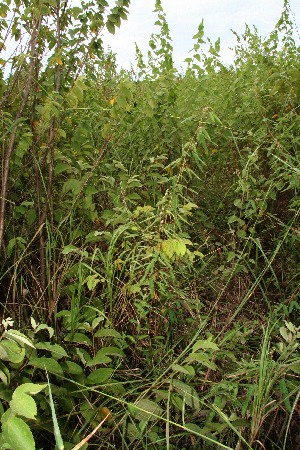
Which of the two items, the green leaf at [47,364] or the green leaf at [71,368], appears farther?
the green leaf at [71,368]

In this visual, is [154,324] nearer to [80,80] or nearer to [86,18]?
[80,80]

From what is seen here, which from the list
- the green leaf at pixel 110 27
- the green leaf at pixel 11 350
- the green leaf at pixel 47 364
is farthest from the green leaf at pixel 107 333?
the green leaf at pixel 110 27

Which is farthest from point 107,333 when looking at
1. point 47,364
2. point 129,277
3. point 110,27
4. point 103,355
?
point 110,27

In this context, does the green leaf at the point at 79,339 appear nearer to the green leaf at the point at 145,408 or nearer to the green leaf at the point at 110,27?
the green leaf at the point at 145,408

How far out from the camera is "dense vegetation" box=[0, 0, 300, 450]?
1.49 metres

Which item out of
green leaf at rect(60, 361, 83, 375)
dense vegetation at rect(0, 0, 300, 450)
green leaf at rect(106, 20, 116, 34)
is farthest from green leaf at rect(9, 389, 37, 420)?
green leaf at rect(106, 20, 116, 34)

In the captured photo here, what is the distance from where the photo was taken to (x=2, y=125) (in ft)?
6.97

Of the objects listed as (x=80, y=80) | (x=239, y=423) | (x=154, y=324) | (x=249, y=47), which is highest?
(x=249, y=47)

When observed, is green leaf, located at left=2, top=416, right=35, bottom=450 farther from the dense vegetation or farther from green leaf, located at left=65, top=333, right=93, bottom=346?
green leaf, located at left=65, top=333, right=93, bottom=346

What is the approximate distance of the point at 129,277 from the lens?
204 centimetres

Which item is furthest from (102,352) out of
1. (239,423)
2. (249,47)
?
(249,47)

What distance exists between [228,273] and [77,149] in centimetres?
98

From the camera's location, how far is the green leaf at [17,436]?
0.88m

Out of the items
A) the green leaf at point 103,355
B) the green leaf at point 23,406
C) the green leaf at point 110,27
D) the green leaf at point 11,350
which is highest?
the green leaf at point 110,27
